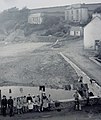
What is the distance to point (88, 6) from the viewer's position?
2339 inches

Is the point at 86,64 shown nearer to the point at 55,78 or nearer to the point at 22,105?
the point at 55,78

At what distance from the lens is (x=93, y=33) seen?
3228 centimetres

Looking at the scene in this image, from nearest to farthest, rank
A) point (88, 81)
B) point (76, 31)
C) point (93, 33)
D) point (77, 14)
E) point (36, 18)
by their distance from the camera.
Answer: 1. point (88, 81)
2. point (93, 33)
3. point (76, 31)
4. point (77, 14)
5. point (36, 18)

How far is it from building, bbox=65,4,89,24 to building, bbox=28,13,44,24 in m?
5.65

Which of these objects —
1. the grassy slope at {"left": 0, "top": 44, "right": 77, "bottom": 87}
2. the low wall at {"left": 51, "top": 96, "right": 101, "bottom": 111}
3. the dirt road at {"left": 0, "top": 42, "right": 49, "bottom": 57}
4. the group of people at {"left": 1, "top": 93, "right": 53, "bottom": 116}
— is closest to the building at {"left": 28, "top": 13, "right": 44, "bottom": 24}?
the dirt road at {"left": 0, "top": 42, "right": 49, "bottom": 57}

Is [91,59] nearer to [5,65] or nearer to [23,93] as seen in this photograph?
[5,65]

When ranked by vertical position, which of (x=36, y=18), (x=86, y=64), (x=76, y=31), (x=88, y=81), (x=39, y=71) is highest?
(x=36, y=18)

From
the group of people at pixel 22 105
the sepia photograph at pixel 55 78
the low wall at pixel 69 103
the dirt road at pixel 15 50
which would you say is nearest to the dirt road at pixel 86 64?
the sepia photograph at pixel 55 78

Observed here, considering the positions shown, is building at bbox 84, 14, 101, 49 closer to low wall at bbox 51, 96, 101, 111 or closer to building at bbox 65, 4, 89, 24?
low wall at bbox 51, 96, 101, 111

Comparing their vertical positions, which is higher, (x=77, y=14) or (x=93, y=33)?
(x=77, y=14)

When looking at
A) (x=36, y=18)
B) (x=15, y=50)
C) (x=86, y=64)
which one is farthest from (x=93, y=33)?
(x=36, y=18)

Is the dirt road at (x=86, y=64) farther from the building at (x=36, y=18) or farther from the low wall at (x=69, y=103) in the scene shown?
the building at (x=36, y=18)

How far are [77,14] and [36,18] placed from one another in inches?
394

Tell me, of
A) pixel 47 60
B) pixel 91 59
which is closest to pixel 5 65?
pixel 47 60
